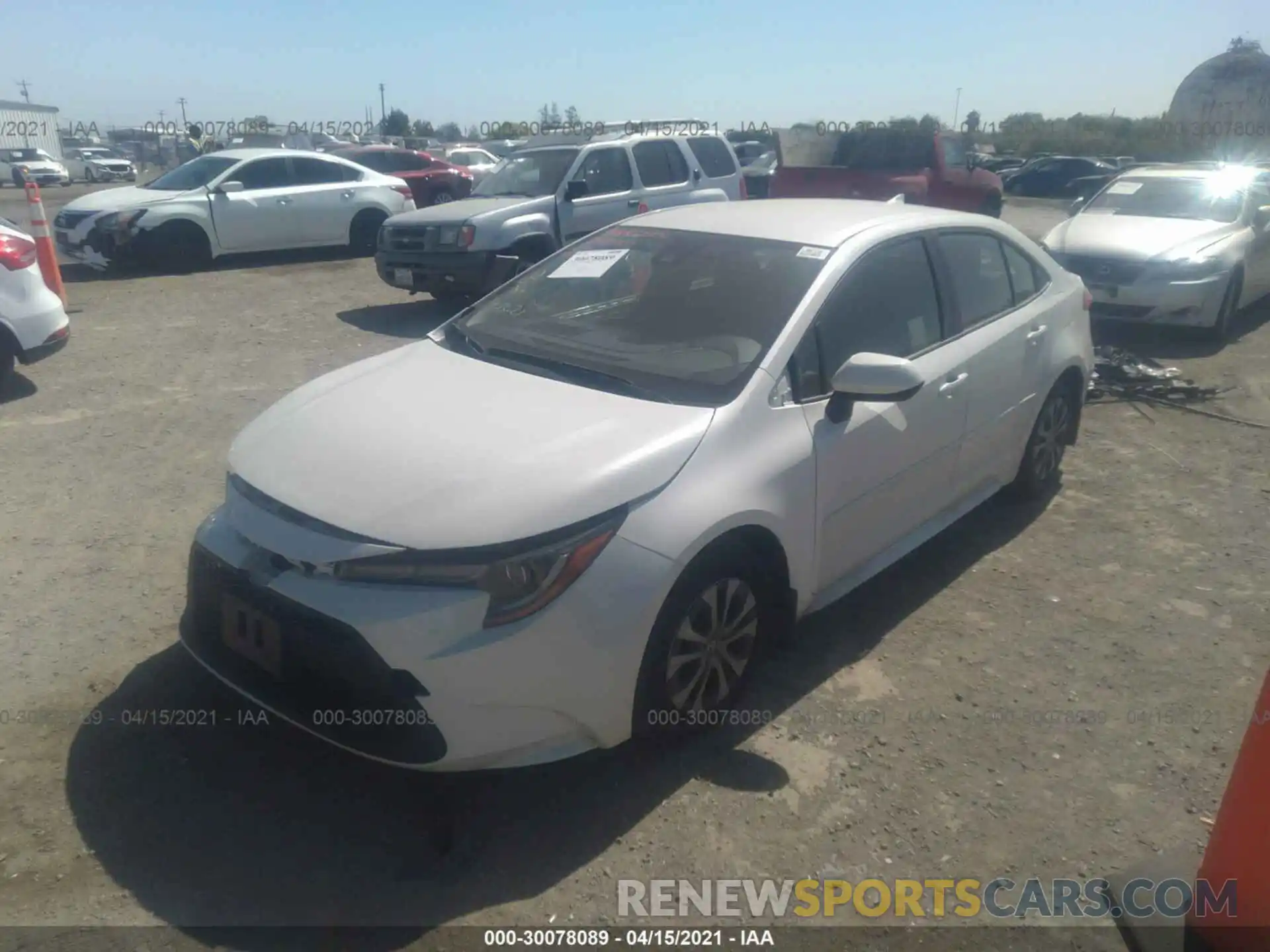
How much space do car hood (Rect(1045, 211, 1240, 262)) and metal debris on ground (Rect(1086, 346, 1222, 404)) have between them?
→ 4.93 feet

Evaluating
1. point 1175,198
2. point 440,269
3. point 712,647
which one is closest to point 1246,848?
point 712,647

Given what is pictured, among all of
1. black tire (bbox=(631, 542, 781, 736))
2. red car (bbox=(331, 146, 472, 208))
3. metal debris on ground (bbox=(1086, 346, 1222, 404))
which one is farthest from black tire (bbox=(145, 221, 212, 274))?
black tire (bbox=(631, 542, 781, 736))

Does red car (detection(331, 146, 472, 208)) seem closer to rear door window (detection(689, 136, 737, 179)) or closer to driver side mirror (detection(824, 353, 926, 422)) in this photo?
rear door window (detection(689, 136, 737, 179))

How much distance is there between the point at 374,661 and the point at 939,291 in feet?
9.55

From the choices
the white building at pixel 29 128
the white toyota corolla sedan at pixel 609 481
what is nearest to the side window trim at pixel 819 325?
the white toyota corolla sedan at pixel 609 481

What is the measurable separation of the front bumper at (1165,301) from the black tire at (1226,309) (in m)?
0.09

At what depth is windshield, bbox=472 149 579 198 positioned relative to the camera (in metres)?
10.5

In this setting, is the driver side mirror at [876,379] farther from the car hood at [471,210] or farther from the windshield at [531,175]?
the windshield at [531,175]

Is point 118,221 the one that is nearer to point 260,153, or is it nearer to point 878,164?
point 260,153

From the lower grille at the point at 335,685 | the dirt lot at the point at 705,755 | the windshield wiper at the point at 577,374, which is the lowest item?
the dirt lot at the point at 705,755

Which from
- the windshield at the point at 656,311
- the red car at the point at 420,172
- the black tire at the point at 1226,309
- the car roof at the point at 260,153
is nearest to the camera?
the windshield at the point at 656,311

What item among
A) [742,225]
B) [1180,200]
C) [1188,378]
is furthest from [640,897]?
[1180,200]

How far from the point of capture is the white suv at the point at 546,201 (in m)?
9.65

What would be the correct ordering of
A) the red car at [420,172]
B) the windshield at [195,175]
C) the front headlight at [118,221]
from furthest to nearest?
the red car at [420,172] < the windshield at [195,175] < the front headlight at [118,221]
